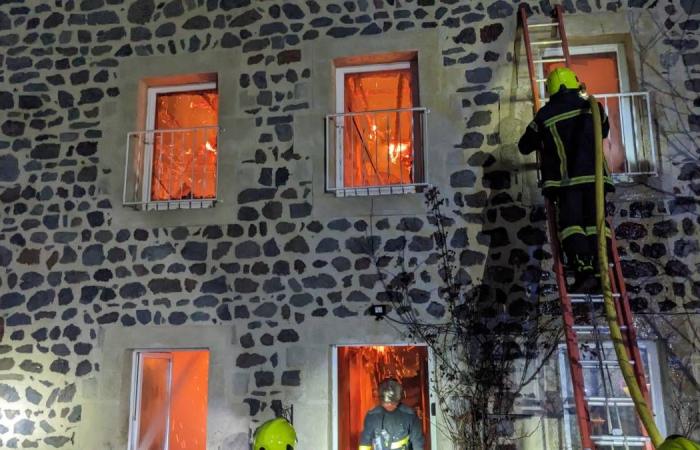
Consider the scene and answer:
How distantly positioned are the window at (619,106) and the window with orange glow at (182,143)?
316 cm

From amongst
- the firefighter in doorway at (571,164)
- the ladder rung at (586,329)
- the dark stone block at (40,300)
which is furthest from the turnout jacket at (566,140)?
the dark stone block at (40,300)

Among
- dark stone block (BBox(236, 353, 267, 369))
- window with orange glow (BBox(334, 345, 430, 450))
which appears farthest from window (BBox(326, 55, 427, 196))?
dark stone block (BBox(236, 353, 267, 369))

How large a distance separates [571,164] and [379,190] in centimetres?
168

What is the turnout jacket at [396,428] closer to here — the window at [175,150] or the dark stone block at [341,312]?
the dark stone block at [341,312]

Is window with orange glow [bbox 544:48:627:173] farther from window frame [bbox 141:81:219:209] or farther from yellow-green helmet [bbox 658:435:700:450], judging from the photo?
window frame [bbox 141:81:219:209]

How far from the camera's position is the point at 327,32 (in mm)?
5812

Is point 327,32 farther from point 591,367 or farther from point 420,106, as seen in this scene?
point 591,367

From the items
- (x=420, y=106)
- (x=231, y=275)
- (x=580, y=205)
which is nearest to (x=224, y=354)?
(x=231, y=275)

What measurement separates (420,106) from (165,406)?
11.6 ft

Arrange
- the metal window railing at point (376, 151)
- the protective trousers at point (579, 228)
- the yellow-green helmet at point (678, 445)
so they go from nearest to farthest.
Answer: the yellow-green helmet at point (678, 445) < the protective trousers at point (579, 228) < the metal window railing at point (376, 151)

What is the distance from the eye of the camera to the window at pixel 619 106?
5223 millimetres

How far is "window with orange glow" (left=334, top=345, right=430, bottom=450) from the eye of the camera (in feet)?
17.3

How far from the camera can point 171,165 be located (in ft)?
19.9

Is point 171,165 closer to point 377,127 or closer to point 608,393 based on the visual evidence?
point 377,127
